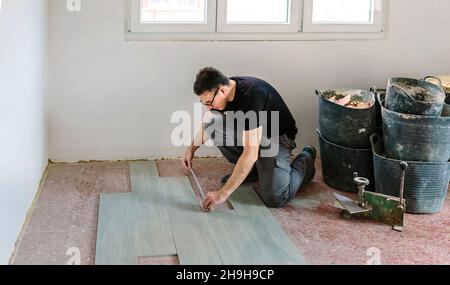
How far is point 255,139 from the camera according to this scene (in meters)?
3.29

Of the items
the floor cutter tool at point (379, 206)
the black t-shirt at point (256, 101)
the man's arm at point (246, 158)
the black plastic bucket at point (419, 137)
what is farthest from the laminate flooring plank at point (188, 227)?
the black plastic bucket at point (419, 137)

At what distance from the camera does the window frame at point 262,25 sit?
4305 millimetres

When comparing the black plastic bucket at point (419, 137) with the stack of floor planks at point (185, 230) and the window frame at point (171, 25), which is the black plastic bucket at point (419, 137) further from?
the window frame at point (171, 25)

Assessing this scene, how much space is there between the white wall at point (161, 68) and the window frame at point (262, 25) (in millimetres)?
102

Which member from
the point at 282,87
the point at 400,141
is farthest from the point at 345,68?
the point at 400,141

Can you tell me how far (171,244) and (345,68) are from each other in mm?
2256

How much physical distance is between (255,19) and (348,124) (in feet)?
3.83

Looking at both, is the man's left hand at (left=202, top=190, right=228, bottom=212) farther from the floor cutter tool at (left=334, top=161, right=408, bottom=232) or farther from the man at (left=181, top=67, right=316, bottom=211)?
the floor cutter tool at (left=334, top=161, right=408, bottom=232)

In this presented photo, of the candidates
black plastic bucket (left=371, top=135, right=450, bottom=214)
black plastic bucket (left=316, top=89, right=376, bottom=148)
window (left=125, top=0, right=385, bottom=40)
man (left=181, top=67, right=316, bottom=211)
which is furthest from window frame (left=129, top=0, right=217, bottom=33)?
black plastic bucket (left=371, top=135, right=450, bottom=214)

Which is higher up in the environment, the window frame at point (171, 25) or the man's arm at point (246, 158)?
the window frame at point (171, 25)

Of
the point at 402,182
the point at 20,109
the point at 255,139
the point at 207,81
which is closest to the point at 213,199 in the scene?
the point at 255,139

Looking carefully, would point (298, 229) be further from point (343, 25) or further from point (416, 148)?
point (343, 25)

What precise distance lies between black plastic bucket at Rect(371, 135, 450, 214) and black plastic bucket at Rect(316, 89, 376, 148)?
236 millimetres
